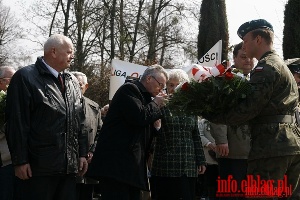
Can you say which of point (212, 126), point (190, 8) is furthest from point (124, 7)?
point (212, 126)

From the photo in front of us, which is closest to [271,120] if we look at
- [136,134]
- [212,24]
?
[136,134]

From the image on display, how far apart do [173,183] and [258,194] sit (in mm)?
1729

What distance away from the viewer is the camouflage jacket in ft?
13.1

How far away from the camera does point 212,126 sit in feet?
20.7

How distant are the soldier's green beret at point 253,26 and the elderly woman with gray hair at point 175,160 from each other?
1.53 metres

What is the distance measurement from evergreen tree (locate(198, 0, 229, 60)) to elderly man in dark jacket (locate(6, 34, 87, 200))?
17.9m

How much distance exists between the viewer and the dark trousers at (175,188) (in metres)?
5.70

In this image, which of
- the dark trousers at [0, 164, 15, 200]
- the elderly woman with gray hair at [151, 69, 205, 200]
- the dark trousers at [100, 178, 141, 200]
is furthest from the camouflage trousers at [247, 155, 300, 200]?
the dark trousers at [0, 164, 15, 200]

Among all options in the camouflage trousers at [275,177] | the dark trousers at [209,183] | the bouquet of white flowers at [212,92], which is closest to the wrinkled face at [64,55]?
the bouquet of white flowers at [212,92]

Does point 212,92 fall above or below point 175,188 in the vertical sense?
above

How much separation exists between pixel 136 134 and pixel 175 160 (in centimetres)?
77

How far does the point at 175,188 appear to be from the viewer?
5.71 metres

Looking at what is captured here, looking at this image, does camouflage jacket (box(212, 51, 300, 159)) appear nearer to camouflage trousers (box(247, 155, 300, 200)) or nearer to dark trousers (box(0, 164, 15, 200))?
camouflage trousers (box(247, 155, 300, 200))

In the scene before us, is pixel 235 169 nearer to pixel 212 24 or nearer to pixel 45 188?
pixel 45 188
